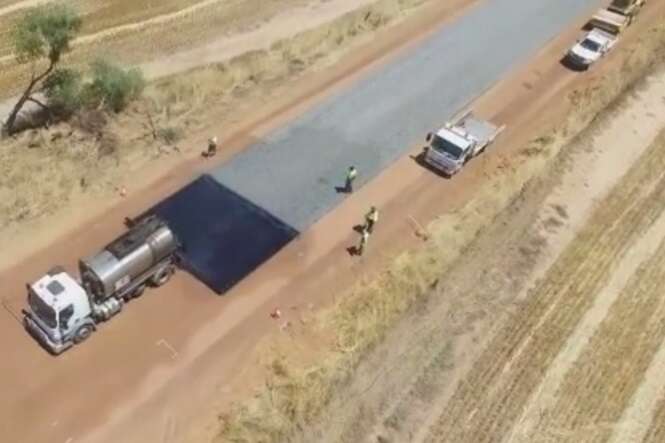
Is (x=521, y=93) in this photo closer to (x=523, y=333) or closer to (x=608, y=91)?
(x=608, y=91)

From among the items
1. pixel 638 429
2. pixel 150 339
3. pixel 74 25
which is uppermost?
pixel 74 25

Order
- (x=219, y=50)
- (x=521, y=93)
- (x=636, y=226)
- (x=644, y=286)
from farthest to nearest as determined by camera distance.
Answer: (x=219, y=50), (x=521, y=93), (x=636, y=226), (x=644, y=286)

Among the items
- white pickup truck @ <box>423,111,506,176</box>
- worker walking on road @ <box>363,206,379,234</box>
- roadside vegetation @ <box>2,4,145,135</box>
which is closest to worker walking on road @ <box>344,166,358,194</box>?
worker walking on road @ <box>363,206,379,234</box>

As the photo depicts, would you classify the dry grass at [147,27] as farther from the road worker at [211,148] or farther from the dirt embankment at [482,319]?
the dirt embankment at [482,319]

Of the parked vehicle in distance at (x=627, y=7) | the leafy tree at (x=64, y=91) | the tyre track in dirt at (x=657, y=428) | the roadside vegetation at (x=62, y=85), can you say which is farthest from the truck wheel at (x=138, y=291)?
the parked vehicle in distance at (x=627, y=7)

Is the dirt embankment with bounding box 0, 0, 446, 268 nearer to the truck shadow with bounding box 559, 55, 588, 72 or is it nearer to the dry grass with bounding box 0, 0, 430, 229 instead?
the dry grass with bounding box 0, 0, 430, 229

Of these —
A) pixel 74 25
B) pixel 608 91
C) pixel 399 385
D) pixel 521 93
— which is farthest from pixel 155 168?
pixel 608 91

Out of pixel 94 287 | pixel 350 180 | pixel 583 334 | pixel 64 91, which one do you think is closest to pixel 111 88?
pixel 64 91
